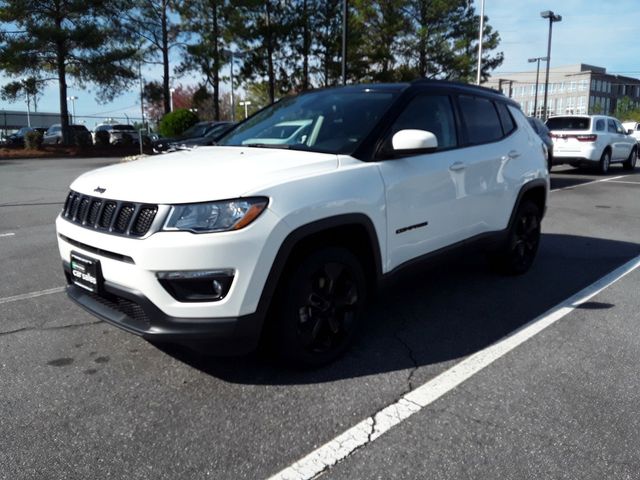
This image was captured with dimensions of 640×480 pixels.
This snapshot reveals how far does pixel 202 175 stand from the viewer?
2986 millimetres

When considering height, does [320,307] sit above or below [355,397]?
above

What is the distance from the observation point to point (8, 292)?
16.0 feet

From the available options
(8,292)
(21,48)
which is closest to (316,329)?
(8,292)

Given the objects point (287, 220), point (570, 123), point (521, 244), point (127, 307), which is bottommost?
point (521, 244)

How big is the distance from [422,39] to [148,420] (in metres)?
33.3

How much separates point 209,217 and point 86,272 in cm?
87

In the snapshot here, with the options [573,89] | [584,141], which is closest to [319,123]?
[584,141]

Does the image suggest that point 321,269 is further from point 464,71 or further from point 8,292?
point 464,71

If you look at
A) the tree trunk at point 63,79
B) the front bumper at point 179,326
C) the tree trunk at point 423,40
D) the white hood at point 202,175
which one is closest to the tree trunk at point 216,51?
the tree trunk at point 63,79

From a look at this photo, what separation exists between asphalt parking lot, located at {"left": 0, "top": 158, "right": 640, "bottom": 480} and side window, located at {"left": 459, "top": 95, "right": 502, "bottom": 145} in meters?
1.33

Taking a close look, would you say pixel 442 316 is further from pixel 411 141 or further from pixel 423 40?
pixel 423 40

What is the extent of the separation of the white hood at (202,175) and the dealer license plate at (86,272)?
0.36m

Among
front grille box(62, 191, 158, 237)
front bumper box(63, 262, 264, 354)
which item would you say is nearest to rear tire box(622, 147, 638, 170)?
front bumper box(63, 262, 264, 354)

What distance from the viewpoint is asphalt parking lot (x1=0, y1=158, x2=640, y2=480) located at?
8.16 ft
